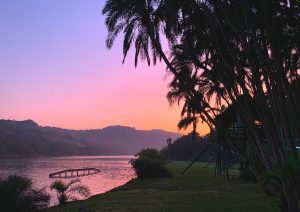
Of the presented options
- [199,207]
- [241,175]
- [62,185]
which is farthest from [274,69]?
[241,175]

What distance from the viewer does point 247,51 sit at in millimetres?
13586

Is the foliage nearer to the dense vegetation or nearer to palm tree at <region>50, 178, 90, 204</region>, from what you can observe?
palm tree at <region>50, 178, 90, 204</region>

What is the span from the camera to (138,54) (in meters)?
22.6

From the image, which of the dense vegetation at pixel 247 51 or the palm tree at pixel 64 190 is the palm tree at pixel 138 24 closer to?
the dense vegetation at pixel 247 51

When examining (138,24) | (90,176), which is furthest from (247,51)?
(90,176)

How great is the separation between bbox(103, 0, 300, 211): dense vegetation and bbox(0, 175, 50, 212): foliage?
8.23 metres

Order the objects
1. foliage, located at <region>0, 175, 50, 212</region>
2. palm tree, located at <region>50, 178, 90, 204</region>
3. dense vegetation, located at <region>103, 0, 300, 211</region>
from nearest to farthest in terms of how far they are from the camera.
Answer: dense vegetation, located at <region>103, 0, 300, 211</region>, foliage, located at <region>0, 175, 50, 212</region>, palm tree, located at <region>50, 178, 90, 204</region>

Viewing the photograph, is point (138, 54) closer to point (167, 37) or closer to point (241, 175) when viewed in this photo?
point (167, 37)

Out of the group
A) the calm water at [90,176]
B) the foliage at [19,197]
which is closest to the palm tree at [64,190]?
the calm water at [90,176]

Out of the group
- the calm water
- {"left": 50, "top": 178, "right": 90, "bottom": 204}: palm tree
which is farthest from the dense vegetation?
the calm water

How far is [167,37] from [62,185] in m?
11.6

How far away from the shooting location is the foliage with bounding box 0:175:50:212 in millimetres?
20641

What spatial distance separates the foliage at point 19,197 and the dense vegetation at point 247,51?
8.23 m

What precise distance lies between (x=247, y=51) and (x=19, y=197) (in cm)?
1366
